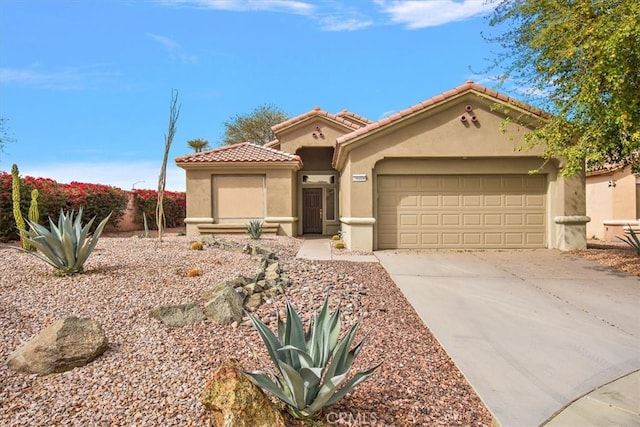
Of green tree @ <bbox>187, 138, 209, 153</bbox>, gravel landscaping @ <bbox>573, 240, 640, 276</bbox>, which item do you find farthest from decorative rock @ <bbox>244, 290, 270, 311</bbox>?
green tree @ <bbox>187, 138, 209, 153</bbox>

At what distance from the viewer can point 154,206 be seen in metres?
23.5

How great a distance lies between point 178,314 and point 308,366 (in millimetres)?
2534

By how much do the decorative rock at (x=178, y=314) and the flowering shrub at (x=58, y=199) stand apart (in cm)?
758

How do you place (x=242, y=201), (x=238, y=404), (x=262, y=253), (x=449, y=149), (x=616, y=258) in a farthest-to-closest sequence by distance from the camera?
(x=242, y=201)
(x=449, y=149)
(x=616, y=258)
(x=262, y=253)
(x=238, y=404)

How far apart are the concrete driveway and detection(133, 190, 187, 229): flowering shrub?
18.2 m

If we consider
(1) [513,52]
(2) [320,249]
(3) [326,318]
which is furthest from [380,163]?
(3) [326,318]

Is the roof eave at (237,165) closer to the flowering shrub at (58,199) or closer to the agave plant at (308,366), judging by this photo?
the flowering shrub at (58,199)

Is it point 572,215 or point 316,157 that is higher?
point 316,157

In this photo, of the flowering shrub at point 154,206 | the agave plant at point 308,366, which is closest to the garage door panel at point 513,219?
the agave plant at point 308,366

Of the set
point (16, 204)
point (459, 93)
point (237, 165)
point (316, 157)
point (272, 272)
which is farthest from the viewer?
point (316, 157)

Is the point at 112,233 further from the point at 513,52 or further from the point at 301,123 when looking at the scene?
the point at 513,52

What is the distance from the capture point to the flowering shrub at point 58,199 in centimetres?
1277

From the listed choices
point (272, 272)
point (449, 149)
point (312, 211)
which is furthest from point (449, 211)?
point (312, 211)

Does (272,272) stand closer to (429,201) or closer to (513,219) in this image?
(429,201)
